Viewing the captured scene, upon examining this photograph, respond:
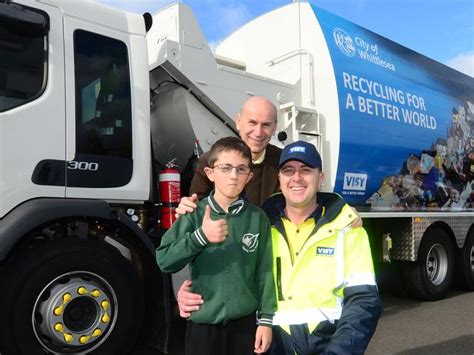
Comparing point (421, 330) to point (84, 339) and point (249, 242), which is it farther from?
point (249, 242)

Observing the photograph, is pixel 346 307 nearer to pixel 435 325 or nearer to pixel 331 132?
pixel 331 132

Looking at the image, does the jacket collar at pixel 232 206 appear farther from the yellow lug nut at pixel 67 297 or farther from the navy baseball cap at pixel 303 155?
the yellow lug nut at pixel 67 297

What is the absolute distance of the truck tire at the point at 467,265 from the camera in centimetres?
682

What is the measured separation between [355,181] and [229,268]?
3341 mm

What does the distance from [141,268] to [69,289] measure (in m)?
0.57

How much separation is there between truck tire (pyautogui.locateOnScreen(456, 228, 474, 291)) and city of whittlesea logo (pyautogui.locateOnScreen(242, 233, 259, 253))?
5.86 meters

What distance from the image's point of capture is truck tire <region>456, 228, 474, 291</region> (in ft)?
22.4

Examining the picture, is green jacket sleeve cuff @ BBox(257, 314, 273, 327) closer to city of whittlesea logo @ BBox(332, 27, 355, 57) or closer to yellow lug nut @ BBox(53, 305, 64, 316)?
yellow lug nut @ BBox(53, 305, 64, 316)

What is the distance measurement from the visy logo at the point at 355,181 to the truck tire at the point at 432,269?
1.63 meters

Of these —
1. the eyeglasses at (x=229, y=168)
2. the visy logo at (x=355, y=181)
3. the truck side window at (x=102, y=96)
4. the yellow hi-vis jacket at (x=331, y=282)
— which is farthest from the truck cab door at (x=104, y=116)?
the visy logo at (x=355, y=181)

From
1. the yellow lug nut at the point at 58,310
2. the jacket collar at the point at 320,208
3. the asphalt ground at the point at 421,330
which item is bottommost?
the asphalt ground at the point at 421,330

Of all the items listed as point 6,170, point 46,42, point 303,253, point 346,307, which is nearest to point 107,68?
point 46,42

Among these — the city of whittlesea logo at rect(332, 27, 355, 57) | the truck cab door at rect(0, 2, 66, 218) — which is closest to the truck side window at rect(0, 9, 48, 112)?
the truck cab door at rect(0, 2, 66, 218)

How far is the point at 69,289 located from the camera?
2.98m
